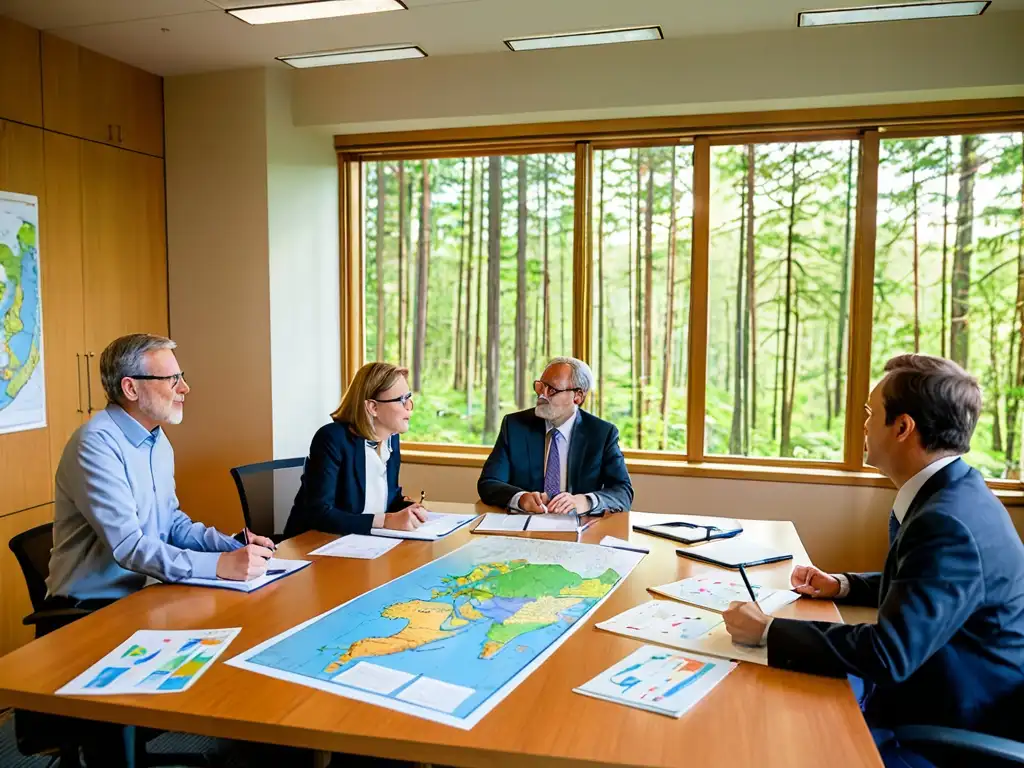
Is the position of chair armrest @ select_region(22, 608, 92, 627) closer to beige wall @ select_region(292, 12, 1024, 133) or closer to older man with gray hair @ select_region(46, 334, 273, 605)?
older man with gray hair @ select_region(46, 334, 273, 605)

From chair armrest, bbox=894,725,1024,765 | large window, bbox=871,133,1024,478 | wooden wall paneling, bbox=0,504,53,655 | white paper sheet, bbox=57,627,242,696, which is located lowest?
wooden wall paneling, bbox=0,504,53,655

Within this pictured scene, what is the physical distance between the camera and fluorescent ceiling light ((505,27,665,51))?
13.0 ft

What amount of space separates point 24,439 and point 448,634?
283 cm

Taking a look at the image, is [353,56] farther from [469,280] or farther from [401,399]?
[401,399]

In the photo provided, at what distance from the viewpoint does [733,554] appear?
8.25 feet

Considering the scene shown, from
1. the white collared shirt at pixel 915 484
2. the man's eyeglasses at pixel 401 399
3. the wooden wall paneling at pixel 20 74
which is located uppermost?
the wooden wall paneling at pixel 20 74

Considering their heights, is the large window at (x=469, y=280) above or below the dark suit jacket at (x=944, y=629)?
above

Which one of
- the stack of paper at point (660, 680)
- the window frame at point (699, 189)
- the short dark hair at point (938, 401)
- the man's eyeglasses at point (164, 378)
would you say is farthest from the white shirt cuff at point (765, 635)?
the window frame at point (699, 189)

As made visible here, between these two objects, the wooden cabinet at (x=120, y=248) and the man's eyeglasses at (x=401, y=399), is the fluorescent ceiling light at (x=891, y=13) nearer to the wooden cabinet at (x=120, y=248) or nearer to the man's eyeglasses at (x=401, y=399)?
the man's eyeglasses at (x=401, y=399)

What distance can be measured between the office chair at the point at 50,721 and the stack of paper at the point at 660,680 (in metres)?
1.01

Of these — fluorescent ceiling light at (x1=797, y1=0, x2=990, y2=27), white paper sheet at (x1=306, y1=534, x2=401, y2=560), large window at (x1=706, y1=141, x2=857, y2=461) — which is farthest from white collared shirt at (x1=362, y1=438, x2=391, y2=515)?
fluorescent ceiling light at (x1=797, y1=0, x2=990, y2=27)

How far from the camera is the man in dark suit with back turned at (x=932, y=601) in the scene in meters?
1.58

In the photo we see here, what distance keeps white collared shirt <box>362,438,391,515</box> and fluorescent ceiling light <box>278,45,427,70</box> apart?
2240mm

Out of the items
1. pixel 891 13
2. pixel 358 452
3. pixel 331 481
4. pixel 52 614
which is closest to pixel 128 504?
pixel 52 614
